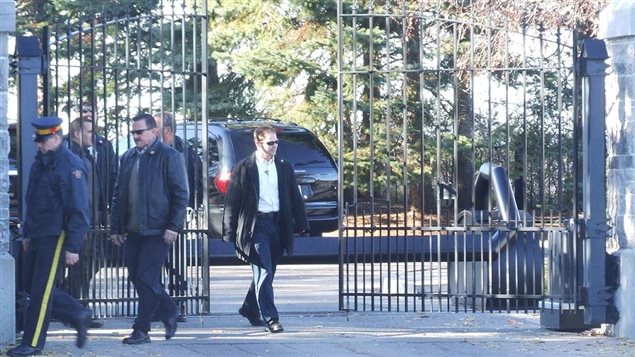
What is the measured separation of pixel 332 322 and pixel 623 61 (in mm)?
3507

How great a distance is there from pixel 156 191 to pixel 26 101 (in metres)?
1.21

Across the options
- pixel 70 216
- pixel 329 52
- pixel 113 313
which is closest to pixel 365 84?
pixel 329 52

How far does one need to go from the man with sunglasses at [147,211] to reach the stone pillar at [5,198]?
2.77ft

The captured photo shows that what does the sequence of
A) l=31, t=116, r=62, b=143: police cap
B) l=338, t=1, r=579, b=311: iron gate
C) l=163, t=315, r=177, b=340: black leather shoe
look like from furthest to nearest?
l=338, t=1, r=579, b=311: iron gate → l=163, t=315, r=177, b=340: black leather shoe → l=31, t=116, r=62, b=143: police cap

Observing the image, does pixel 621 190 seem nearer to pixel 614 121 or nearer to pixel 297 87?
pixel 614 121

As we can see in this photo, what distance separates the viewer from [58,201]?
9.34 m

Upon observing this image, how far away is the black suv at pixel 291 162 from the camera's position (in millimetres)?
16875

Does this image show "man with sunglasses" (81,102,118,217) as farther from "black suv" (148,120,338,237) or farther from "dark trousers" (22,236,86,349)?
"black suv" (148,120,338,237)

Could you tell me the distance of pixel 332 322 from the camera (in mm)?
11836

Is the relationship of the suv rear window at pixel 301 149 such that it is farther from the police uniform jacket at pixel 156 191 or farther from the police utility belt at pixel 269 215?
the police uniform jacket at pixel 156 191

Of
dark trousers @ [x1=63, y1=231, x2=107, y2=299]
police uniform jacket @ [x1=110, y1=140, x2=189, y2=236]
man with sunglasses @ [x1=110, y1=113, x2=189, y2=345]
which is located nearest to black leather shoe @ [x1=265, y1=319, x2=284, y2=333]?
man with sunglasses @ [x1=110, y1=113, x2=189, y2=345]

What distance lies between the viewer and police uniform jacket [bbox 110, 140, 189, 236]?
9945 mm

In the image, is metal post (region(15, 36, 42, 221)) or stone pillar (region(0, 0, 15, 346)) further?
metal post (region(15, 36, 42, 221))

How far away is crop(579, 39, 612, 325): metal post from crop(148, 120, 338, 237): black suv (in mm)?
6274
